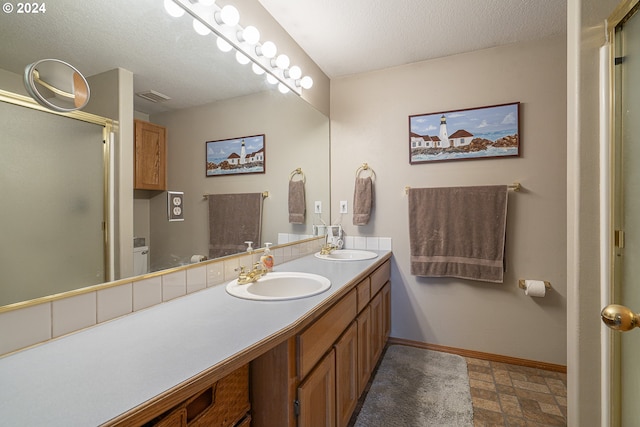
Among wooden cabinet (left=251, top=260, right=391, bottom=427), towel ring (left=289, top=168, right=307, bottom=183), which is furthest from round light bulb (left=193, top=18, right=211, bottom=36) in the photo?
wooden cabinet (left=251, top=260, right=391, bottom=427)

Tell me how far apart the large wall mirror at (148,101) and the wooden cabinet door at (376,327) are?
82cm

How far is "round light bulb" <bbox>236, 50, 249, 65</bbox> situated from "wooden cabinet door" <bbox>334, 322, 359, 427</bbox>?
1502 mm

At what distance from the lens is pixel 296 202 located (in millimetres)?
2029

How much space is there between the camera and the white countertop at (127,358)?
0.50m

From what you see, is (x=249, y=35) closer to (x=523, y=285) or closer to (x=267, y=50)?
(x=267, y=50)

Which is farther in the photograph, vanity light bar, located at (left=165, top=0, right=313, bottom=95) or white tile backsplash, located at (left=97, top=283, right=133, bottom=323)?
vanity light bar, located at (left=165, top=0, right=313, bottom=95)

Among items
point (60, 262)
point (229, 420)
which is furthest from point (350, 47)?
point (229, 420)

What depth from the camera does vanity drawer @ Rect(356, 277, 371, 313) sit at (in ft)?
4.94

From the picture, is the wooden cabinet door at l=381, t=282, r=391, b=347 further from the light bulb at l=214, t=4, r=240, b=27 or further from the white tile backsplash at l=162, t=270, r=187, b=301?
the light bulb at l=214, t=4, r=240, b=27

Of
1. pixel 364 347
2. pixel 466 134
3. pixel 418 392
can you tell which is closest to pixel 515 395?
pixel 418 392

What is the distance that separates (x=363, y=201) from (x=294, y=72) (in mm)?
1082

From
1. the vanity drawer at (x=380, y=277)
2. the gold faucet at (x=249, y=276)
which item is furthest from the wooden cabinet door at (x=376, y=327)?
the gold faucet at (x=249, y=276)

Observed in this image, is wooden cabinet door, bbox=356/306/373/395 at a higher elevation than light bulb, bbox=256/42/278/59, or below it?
below

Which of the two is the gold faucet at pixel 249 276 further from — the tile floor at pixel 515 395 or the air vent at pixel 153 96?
the tile floor at pixel 515 395
